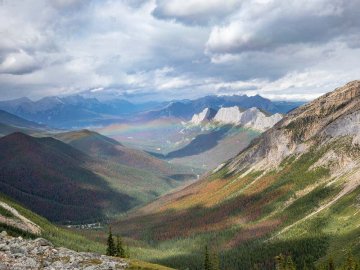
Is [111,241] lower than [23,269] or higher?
higher

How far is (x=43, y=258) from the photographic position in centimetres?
9394

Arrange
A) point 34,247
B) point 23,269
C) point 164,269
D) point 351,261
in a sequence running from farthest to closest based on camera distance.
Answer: point 351,261 < point 164,269 < point 34,247 < point 23,269

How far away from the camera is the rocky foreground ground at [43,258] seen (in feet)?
292

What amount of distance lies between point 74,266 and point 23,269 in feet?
34.2

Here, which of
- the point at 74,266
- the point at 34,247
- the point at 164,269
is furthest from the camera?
the point at 164,269

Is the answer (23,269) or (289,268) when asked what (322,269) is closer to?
(289,268)

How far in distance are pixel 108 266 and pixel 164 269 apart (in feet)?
68.4

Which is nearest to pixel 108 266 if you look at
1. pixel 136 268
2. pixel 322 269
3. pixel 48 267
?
pixel 136 268

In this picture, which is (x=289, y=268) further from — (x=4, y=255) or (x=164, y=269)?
(x=4, y=255)

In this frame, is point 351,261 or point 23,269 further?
point 351,261

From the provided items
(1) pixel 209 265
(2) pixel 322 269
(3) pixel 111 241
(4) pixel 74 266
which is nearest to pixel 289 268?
(2) pixel 322 269

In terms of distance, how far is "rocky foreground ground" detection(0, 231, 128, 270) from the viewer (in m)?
89.1

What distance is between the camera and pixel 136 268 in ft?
323

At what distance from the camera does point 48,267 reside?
89688 mm
